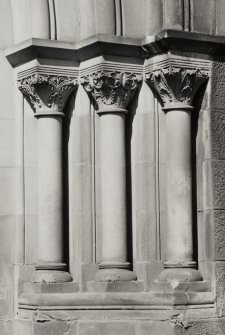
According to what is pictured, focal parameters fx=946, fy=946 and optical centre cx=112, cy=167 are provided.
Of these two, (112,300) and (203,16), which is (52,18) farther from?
(112,300)

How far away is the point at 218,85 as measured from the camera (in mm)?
9234

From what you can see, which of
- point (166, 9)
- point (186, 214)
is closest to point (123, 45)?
point (166, 9)

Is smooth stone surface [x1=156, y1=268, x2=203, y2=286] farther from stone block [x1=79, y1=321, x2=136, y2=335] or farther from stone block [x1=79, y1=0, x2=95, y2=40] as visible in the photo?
stone block [x1=79, y1=0, x2=95, y2=40]

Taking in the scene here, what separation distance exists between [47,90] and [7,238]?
59.2 inches

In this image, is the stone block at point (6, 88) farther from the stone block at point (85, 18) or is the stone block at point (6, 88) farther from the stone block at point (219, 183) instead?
the stone block at point (219, 183)

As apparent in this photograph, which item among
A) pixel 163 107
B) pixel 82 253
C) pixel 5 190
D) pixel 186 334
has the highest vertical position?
pixel 163 107

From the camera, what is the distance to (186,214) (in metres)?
8.98

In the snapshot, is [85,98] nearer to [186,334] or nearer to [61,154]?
[61,154]

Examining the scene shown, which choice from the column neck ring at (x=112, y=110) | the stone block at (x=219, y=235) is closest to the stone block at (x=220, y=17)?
the column neck ring at (x=112, y=110)

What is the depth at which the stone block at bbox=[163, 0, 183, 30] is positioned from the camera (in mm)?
9031

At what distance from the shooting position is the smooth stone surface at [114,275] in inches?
350

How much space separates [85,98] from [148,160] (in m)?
0.87

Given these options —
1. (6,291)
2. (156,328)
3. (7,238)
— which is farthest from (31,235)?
(156,328)

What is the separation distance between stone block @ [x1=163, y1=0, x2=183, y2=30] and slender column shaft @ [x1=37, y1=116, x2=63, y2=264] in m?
1.41
